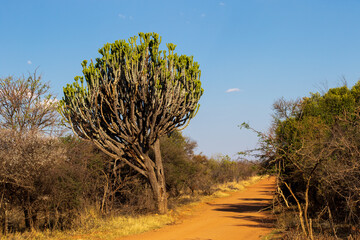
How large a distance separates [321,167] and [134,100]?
7169 mm

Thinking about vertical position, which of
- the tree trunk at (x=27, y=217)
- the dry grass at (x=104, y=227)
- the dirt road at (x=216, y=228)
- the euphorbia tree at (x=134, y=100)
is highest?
the euphorbia tree at (x=134, y=100)

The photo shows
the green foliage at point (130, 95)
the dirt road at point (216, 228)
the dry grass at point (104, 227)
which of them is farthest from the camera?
the green foliage at point (130, 95)

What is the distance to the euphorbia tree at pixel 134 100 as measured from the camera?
12.8 m

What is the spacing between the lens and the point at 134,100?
41.4 feet

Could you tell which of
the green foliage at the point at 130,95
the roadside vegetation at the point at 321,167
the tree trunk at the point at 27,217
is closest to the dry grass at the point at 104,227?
the tree trunk at the point at 27,217

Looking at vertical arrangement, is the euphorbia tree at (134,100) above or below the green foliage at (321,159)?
above

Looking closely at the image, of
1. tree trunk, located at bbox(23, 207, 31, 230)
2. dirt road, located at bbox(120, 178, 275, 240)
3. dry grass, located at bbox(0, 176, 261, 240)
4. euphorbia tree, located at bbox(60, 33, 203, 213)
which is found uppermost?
euphorbia tree, located at bbox(60, 33, 203, 213)

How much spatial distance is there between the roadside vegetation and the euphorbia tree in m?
4.29

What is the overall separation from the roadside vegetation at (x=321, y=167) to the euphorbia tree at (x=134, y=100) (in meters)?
4.29

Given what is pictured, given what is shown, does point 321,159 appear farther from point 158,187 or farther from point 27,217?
point 27,217

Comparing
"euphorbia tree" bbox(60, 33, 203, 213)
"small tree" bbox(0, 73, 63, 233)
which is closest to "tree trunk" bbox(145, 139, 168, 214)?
"euphorbia tree" bbox(60, 33, 203, 213)

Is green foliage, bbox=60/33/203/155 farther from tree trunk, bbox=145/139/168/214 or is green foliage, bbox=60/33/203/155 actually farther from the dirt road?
the dirt road

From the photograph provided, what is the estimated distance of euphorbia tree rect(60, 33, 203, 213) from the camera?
1275 cm

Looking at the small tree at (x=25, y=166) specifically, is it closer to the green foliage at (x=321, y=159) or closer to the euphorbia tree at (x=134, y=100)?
the euphorbia tree at (x=134, y=100)
